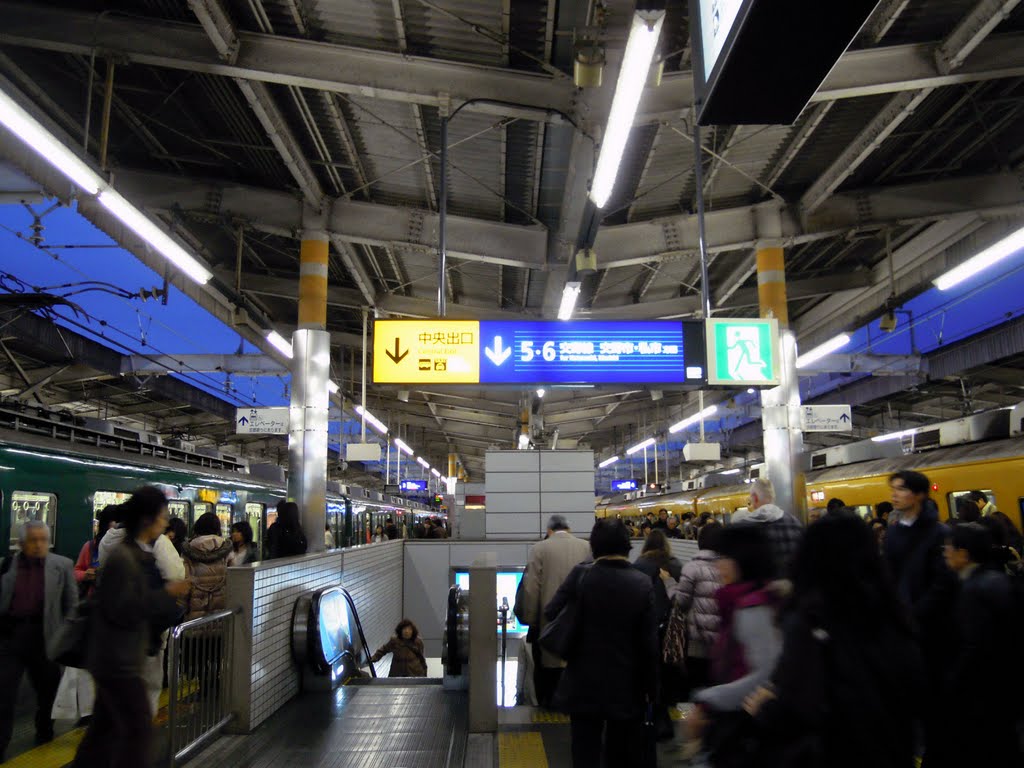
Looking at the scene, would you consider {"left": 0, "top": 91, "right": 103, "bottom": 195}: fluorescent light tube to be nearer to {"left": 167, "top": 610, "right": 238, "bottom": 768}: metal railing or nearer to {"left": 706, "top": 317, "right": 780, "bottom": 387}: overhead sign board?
{"left": 167, "top": 610, "right": 238, "bottom": 768}: metal railing

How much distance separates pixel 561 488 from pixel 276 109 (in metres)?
7.04

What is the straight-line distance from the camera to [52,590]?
518 centimetres

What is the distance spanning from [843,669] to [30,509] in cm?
838

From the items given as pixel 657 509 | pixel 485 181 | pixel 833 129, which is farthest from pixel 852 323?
pixel 657 509

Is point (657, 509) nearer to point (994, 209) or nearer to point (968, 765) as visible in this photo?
point (994, 209)

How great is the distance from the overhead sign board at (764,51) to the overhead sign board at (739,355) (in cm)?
547

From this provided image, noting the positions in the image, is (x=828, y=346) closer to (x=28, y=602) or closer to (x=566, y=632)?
(x=566, y=632)

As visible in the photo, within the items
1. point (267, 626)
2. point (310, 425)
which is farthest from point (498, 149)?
point (267, 626)

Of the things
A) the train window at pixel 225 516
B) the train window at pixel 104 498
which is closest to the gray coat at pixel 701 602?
the train window at pixel 104 498

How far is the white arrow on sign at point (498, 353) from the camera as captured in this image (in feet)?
26.9

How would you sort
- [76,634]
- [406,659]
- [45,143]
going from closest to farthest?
[76,634], [45,143], [406,659]

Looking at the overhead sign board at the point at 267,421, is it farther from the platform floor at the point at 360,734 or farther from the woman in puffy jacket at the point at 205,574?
the platform floor at the point at 360,734

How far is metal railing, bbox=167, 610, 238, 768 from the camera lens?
469cm

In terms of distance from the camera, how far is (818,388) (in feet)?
78.3
